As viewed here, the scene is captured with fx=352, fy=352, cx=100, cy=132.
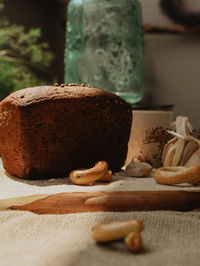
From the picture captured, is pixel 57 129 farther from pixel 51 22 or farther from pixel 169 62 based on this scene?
pixel 51 22

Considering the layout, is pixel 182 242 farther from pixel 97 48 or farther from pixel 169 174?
pixel 97 48

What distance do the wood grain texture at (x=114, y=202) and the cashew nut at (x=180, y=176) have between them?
6cm

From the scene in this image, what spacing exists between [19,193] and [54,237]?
→ 188 mm

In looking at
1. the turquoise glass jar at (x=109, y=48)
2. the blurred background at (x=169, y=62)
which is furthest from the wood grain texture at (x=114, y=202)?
the blurred background at (x=169, y=62)

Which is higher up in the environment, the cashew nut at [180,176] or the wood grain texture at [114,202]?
the cashew nut at [180,176]

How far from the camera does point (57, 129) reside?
2.91ft

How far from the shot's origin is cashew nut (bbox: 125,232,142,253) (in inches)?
19.9

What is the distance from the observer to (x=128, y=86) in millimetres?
1612

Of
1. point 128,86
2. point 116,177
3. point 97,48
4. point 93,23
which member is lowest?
point 116,177

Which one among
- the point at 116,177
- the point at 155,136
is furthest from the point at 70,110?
the point at 155,136

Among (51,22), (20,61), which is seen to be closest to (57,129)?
(20,61)

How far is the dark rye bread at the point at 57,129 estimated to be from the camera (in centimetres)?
87

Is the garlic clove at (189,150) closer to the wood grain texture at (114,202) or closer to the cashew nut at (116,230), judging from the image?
the wood grain texture at (114,202)

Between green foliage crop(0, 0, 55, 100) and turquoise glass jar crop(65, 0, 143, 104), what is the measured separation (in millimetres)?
312
